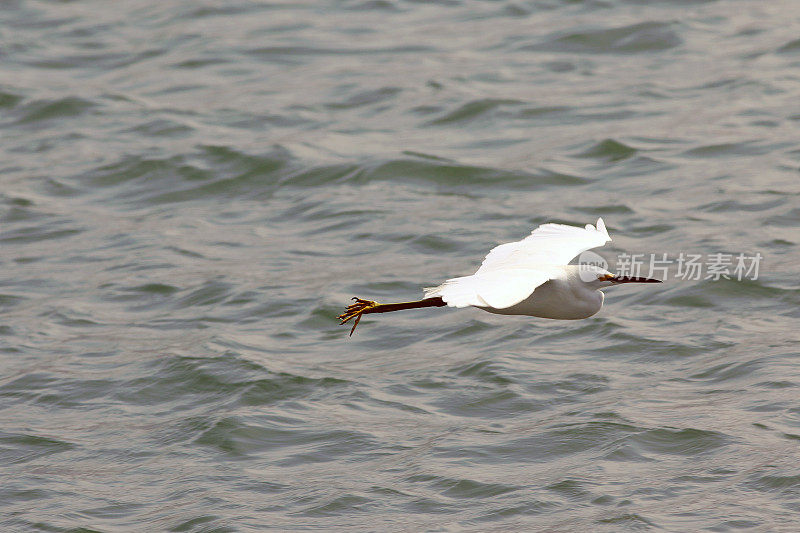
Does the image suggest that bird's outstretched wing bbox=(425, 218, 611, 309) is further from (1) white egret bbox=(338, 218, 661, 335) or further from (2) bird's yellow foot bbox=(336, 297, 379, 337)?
(2) bird's yellow foot bbox=(336, 297, 379, 337)

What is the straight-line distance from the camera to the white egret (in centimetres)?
662

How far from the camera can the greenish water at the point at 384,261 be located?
8.59 meters

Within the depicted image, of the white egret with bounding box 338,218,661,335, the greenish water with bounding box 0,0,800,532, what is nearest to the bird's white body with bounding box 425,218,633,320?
the white egret with bounding box 338,218,661,335

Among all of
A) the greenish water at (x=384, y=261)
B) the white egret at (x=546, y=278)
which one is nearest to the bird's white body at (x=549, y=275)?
the white egret at (x=546, y=278)

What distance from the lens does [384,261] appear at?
11.8 metres

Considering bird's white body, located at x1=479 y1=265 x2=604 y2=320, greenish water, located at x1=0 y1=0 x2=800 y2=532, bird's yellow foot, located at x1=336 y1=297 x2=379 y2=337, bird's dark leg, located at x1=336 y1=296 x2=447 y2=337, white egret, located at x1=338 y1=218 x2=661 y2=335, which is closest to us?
white egret, located at x1=338 y1=218 x2=661 y2=335

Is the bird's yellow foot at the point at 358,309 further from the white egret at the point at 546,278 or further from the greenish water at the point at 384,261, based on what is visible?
the greenish water at the point at 384,261

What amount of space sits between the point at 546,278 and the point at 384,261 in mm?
5205


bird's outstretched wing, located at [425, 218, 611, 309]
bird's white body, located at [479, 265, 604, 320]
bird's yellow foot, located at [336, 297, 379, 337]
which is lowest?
bird's yellow foot, located at [336, 297, 379, 337]

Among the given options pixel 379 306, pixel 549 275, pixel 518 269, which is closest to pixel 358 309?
pixel 379 306

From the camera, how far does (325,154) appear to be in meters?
14.0

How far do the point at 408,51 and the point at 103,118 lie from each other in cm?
373

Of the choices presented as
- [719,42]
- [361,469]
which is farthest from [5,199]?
[719,42]

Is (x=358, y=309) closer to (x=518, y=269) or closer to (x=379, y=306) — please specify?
(x=379, y=306)
